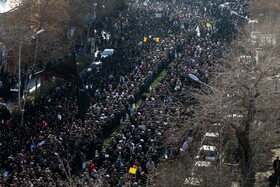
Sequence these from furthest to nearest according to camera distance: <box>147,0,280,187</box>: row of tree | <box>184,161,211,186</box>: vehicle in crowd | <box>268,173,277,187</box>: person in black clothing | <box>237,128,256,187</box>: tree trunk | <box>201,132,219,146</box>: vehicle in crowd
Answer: <box>201,132,219,146</box>: vehicle in crowd < <box>268,173,277,187</box>: person in black clothing < <box>237,128,256,187</box>: tree trunk < <box>147,0,280,187</box>: row of tree < <box>184,161,211,186</box>: vehicle in crowd

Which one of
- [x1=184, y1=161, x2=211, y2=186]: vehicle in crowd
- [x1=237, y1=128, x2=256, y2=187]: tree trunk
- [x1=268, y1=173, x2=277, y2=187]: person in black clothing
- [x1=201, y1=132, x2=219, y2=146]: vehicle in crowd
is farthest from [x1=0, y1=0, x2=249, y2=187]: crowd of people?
[x1=268, y1=173, x2=277, y2=187]: person in black clothing

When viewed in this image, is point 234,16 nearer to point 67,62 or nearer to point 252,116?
point 67,62

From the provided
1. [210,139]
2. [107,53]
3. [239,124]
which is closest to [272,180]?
[239,124]

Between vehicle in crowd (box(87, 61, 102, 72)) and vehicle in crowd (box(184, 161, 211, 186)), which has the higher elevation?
vehicle in crowd (box(184, 161, 211, 186))

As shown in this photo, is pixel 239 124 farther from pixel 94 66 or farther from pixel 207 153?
pixel 94 66

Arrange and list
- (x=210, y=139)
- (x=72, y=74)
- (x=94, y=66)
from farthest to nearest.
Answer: (x=94, y=66) < (x=72, y=74) < (x=210, y=139)

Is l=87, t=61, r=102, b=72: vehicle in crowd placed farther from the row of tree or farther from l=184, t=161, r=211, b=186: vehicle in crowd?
l=184, t=161, r=211, b=186: vehicle in crowd

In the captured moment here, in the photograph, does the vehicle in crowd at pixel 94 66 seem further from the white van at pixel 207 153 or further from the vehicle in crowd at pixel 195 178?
the vehicle in crowd at pixel 195 178

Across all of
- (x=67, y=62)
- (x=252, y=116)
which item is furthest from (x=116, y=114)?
(x=252, y=116)
